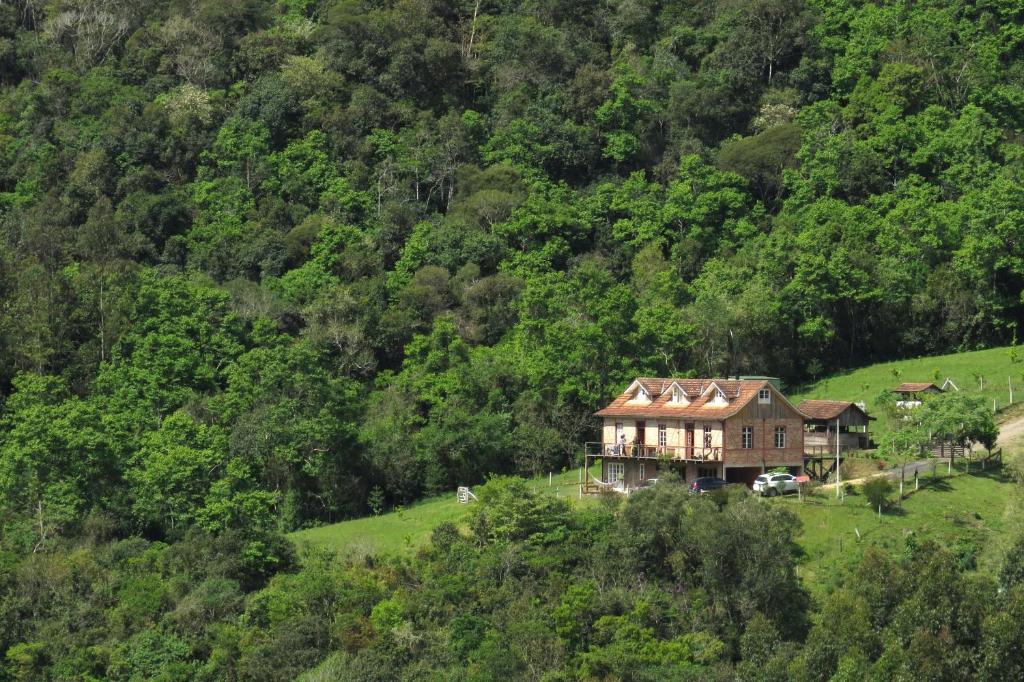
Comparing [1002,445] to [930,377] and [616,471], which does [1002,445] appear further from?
[616,471]

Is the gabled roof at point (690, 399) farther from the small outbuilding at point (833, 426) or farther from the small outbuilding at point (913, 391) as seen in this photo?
the small outbuilding at point (913, 391)

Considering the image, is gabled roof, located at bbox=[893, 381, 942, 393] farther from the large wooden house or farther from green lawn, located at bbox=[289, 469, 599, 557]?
green lawn, located at bbox=[289, 469, 599, 557]

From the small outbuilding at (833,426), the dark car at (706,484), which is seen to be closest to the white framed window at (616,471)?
the dark car at (706,484)

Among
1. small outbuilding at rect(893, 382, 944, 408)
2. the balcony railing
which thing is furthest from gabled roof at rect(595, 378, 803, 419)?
small outbuilding at rect(893, 382, 944, 408)

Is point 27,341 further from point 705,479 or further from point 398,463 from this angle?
point 705,479

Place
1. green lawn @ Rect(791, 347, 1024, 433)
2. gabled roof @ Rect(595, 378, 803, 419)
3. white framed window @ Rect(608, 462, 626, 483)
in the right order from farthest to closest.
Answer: green lawn @ Rect(791, 347, 1024, 433), white framed window @ Rect(608, 462, 626, 483), gabled roof @ Rect(595, 378, 803, 419)
